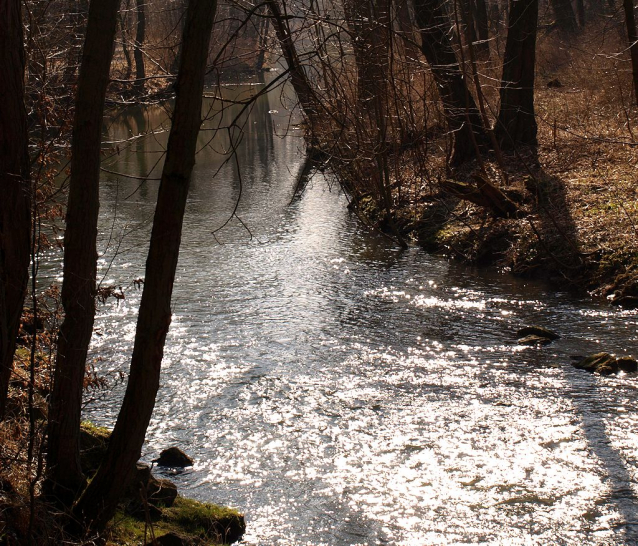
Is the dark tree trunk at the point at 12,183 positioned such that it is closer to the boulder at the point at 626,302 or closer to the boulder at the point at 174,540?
the boulder at the point at 174,540

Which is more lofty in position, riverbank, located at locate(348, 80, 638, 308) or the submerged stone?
riverbank, located at locate(348, 80, 638, 308)

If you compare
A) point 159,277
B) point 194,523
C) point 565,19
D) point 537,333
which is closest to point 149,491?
point 194,523

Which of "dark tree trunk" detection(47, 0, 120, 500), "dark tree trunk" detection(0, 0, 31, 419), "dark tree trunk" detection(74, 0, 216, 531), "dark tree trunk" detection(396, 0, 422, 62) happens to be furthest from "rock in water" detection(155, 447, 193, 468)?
"dark tree trunk" detection(396, 0, 422, 62)

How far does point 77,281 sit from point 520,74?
46.0 ft

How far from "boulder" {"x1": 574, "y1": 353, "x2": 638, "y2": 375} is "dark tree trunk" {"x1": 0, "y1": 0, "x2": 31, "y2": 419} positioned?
258 inches

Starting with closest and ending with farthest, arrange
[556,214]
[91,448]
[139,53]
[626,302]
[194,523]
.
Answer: [194,523] → [91,448] → [139,53] → [626,302] → [556,214]

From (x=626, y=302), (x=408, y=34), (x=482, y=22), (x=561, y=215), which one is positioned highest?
(x=482, y=22)

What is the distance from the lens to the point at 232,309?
39.0ft

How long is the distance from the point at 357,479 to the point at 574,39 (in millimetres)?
28153

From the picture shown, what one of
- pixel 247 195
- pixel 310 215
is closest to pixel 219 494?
pixel 310 215

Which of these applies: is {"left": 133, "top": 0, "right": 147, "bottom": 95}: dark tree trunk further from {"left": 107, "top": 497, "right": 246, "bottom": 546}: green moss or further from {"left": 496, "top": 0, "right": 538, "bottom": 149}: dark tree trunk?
{"left": 496, "top": 0, "right": 538, "bottom": 149}: dark tree trunk

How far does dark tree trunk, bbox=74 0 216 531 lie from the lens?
4227 millimetres

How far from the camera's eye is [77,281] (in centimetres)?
517

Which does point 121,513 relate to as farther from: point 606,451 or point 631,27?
point 631,27
